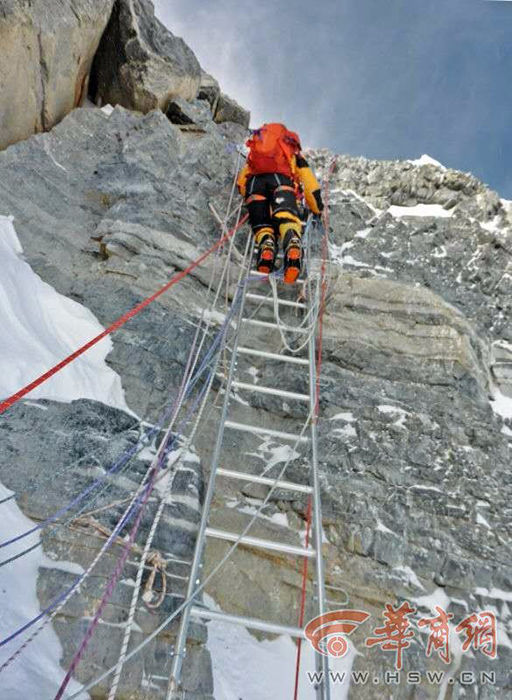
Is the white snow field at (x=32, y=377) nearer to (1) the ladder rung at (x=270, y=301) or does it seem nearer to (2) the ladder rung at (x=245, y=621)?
(2) the ladder rung at (x=245, y=621)

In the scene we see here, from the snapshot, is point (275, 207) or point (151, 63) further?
point (151, 63)

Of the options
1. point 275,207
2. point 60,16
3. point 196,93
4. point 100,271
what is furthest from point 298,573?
point 196,93

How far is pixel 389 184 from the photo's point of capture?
9.32 metres

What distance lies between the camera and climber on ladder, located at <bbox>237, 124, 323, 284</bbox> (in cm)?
540

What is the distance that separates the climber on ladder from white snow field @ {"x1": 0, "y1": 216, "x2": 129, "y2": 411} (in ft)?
6.65

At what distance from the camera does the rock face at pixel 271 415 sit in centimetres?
319

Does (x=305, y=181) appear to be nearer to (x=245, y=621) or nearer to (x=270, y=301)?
(x=270, y=301)

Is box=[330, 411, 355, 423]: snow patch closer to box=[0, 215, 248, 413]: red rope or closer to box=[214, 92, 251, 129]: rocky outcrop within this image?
box=[0, 215, 248, 413]: red rope

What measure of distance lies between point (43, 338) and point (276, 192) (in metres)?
3.29

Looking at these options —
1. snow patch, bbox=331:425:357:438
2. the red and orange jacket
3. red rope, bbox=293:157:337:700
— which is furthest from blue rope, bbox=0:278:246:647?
the red and orange jacket

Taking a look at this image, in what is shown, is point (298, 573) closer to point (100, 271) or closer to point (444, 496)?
point (444, 496)

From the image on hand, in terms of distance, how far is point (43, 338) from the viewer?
3957mm

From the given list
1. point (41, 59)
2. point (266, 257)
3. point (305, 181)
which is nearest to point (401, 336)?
point (266, 257)

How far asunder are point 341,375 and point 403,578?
6.65 feet
